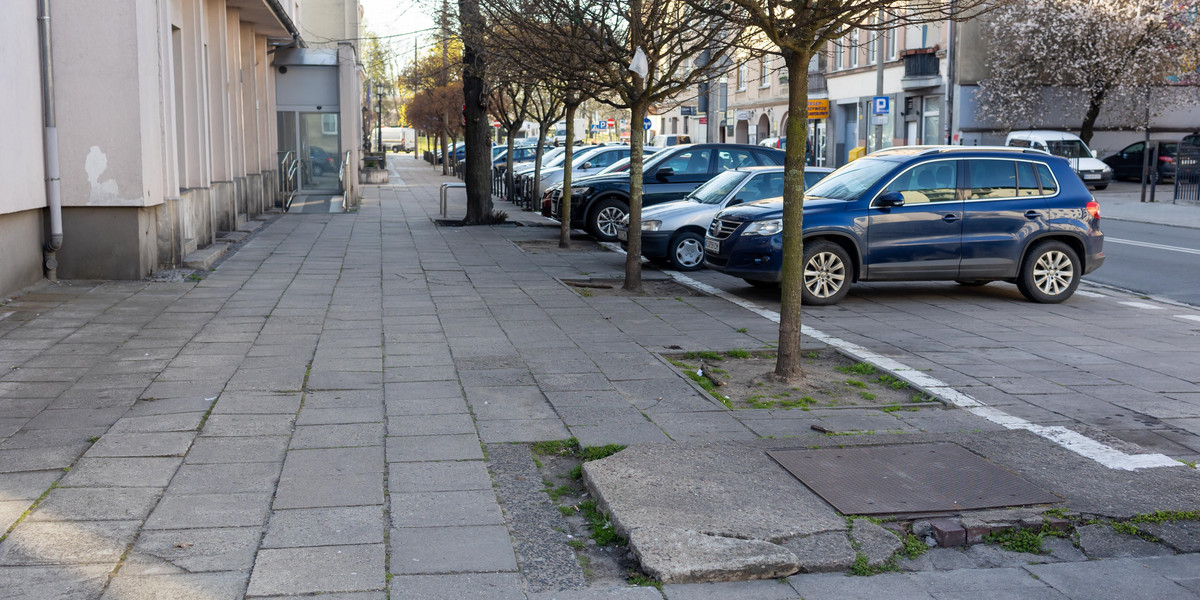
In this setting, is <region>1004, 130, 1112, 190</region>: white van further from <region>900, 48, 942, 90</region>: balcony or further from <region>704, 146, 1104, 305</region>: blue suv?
<region>704, 146, 1104, 305</region>: blue suv

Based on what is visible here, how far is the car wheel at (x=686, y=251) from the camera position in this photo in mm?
14289

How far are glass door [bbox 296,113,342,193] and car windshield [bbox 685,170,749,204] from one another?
17109 mm

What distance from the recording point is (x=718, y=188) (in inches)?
581

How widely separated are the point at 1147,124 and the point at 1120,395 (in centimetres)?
3810

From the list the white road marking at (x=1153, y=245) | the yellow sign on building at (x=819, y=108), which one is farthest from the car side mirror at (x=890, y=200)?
the yellow sign on building at (x=819, y=108)

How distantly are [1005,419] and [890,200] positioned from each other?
500cm

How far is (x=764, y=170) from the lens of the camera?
1438 cm

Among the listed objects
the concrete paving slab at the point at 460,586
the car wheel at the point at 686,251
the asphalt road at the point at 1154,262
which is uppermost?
the car wheel at the point at 686,251

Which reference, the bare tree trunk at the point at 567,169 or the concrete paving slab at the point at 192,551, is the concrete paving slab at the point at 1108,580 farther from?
the bare tree trunk at the point at 567,169

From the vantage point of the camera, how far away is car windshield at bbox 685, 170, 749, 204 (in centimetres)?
1453

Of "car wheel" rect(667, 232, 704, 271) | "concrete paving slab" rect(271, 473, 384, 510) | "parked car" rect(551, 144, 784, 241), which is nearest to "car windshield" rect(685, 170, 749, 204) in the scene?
"car wheel" rect(667, 232, 704, 271)

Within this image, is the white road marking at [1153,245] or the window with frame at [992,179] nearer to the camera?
the window with frame at [992,179]

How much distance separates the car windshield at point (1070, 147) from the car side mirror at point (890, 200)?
25830 mm

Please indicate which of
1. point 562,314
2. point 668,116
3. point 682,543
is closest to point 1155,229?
point 562,314
